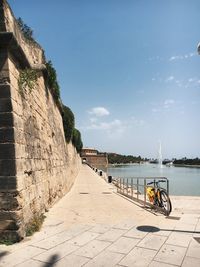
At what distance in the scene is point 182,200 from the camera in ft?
38.0

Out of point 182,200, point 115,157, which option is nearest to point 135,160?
point 115,157

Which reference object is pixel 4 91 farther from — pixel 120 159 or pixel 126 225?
pixel 120 159

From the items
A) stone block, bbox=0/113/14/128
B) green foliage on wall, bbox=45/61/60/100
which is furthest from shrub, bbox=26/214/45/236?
green foliage on wall, bbox=45/61/60/100

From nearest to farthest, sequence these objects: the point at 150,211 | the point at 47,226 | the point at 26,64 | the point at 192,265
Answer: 1. the point at 192,265
2. the point at 47,226
3. the point at 26,64
4. the point at 150,211

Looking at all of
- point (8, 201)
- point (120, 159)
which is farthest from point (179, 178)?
point (120, 159)

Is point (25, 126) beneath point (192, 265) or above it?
above

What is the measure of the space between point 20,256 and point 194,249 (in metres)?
2.87

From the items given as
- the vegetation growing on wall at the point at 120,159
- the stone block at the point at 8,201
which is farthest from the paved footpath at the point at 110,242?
the vegetation growing on wall at the point at 120,159

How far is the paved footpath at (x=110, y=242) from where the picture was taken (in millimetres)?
4340

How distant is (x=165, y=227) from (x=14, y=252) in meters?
3.40

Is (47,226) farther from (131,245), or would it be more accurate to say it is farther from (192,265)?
(192,265)

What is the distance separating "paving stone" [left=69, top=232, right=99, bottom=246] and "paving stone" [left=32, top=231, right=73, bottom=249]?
167 mm

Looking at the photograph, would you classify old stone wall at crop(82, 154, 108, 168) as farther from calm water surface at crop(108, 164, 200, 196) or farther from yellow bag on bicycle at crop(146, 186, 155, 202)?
yellow bag on bicycle at crop(146, 186, 155, 202)

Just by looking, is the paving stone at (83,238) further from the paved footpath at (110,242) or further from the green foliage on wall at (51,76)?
the green foliage on wall at (51,76)
